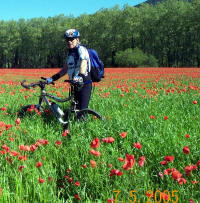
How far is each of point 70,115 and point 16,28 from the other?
3472 inches

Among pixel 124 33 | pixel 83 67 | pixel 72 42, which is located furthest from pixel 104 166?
pixel 124 33

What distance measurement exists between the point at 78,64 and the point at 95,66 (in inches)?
12.8

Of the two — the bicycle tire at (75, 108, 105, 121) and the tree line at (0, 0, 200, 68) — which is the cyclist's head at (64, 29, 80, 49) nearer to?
the bicycle tire at (75, 108, 105, 121)

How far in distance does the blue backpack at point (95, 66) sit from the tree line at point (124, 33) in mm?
45047

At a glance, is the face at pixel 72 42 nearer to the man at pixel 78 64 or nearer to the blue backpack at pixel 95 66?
the man at pixel 78 64

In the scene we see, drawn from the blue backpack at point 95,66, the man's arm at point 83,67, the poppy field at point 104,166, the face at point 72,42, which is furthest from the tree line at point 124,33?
the poppy field at point 104,166

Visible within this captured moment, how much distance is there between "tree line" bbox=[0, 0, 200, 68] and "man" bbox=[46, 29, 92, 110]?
45.1 meters

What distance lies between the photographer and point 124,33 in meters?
67.6

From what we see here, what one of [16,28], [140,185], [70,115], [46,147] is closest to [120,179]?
[140,185]

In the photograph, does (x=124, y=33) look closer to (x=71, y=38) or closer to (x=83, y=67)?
(x=71, y=38)

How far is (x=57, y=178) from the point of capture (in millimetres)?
2941

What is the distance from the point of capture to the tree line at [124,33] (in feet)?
206

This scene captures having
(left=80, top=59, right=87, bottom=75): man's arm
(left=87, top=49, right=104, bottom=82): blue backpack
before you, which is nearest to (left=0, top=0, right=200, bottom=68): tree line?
(left=87, top=49, right=104, bottom=82): blue backpack

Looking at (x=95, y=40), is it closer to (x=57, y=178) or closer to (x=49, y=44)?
(x=49, y=44)
